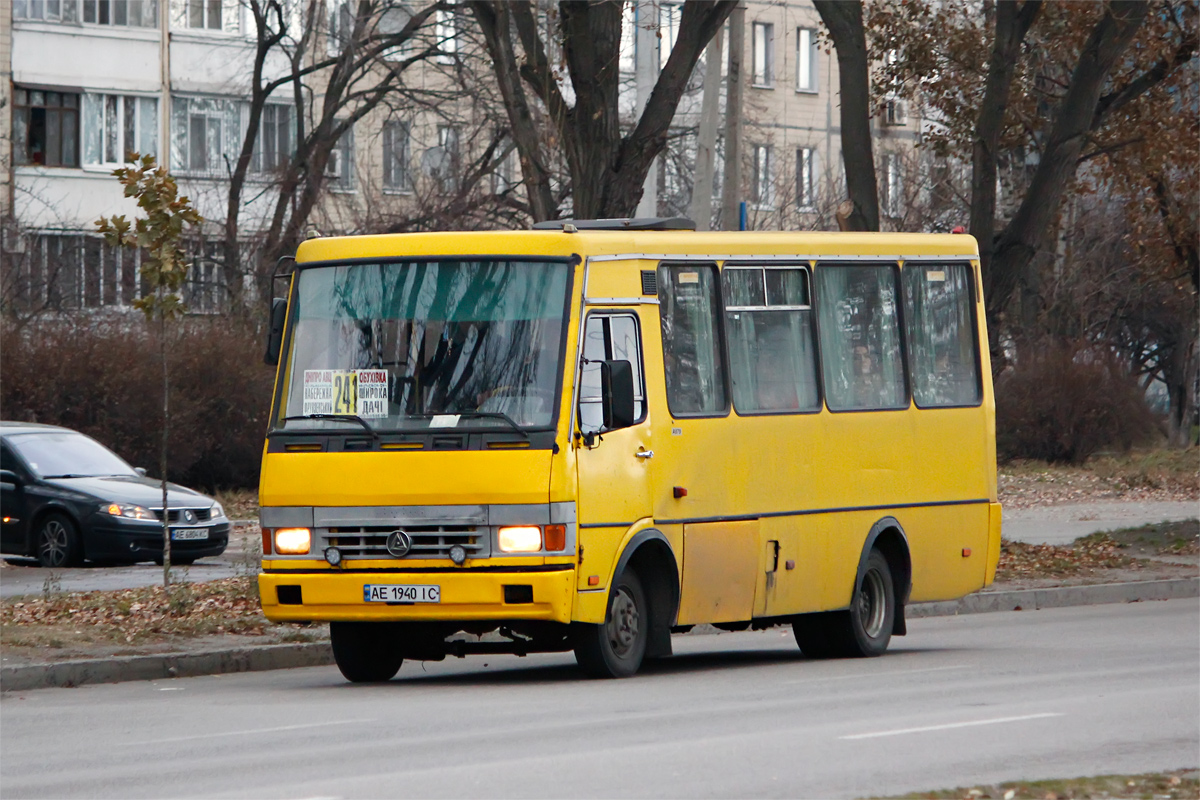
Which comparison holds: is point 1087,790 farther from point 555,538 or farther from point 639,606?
point 639,606

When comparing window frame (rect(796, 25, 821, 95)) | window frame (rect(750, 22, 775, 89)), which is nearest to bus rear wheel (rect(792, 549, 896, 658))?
window frame (rect(750, 22, 775, 89))

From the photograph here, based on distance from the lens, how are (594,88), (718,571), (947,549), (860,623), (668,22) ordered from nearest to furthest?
1. (718,571)
2. (860,623)
3. (947,549)
4. (594,88)
5. (668,22)

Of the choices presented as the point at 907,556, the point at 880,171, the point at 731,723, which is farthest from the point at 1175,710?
the point at 880,171

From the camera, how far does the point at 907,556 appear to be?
15.7m

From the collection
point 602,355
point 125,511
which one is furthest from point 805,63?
point 602,355

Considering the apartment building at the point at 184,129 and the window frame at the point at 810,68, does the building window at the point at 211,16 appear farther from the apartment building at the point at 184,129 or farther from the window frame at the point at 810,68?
the window frame at the point at 810,68

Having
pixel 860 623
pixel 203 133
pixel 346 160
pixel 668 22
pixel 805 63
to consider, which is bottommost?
pixel 860 623

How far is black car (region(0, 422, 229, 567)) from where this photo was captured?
2328 centimetres

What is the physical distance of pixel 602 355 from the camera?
1316cm

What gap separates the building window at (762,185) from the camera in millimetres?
53188

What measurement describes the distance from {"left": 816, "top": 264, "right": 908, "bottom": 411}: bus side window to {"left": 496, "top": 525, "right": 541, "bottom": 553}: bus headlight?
3.39 meters

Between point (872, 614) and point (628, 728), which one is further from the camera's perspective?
point (872, 614)

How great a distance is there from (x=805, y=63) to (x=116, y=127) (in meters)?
27.9

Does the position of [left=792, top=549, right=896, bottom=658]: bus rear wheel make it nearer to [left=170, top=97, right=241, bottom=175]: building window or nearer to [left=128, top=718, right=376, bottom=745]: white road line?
[left=128, top=718, right=376, bottom=745]: white road line
